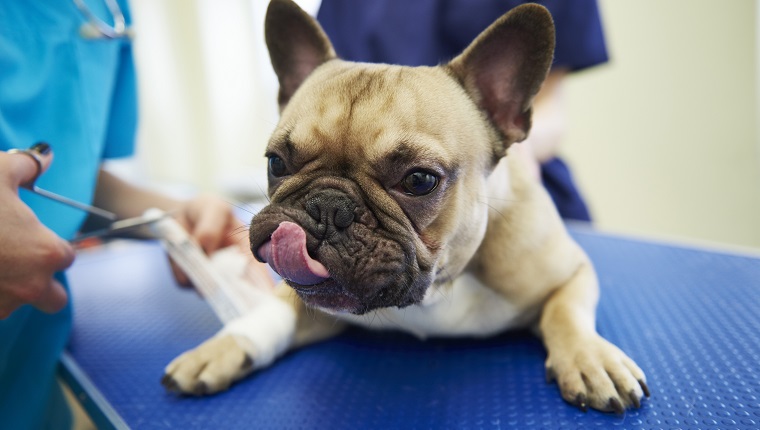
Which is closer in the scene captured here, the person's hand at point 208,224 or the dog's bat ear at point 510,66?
the dog's bat ear at point 510,66

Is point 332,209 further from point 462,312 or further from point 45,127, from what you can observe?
point 45,127

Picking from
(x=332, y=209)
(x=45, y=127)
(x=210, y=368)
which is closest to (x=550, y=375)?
(x=332, y=209)

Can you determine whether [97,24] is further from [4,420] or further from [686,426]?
[686,426]

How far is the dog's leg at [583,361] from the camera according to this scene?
2.43 ft

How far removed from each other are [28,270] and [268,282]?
1.75 ft

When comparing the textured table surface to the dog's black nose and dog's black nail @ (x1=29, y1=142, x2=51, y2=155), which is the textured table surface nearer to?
the dog's black nose

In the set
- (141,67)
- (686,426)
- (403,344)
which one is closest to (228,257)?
(403,344)

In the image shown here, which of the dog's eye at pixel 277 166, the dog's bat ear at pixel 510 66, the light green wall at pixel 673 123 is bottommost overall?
the light green wall at pixel 673 123

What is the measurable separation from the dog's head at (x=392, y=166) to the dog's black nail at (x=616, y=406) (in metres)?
0.30

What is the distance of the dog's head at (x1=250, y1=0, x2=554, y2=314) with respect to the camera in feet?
2.32

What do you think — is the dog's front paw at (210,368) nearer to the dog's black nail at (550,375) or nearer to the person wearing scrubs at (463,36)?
the dog's black nail at (550,375)

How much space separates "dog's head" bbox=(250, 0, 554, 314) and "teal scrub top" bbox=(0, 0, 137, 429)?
41 centimetres

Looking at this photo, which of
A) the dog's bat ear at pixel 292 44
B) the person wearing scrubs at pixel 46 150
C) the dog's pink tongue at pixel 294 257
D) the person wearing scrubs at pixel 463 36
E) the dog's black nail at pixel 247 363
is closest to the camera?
the dog's pink tongue at pixel 294 257

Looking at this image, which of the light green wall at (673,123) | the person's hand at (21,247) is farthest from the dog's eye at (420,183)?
the light green wall at (673,123)
